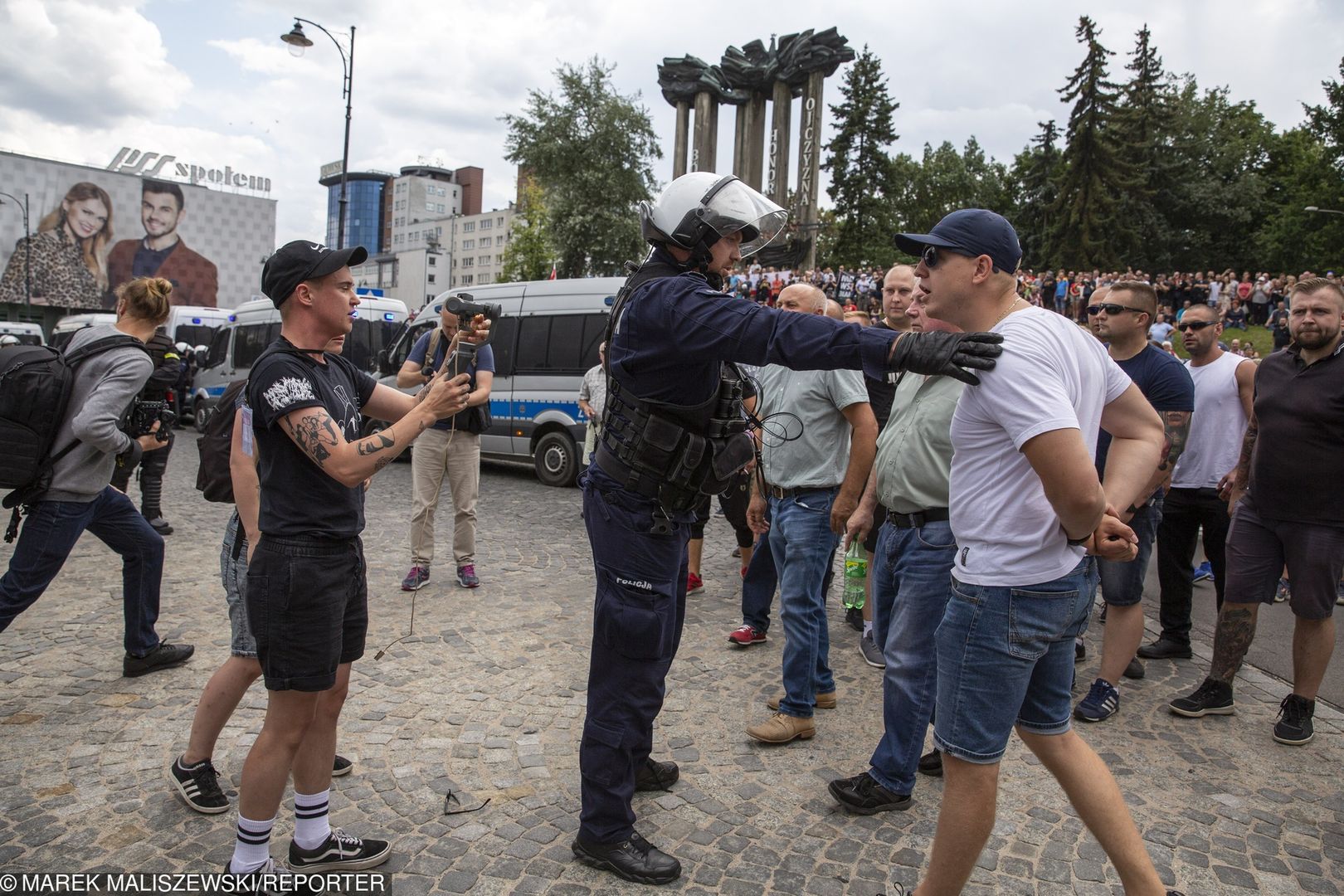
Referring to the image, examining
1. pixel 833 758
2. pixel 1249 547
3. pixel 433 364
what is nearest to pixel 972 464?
pixel 833 758

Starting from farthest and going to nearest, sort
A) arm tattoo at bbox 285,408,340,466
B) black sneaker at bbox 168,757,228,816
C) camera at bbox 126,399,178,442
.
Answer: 1. camera at bbox 126,399,178,442
2. black sneaker at bbox 168,757,228,816
3. arm tattoo at bbox 285,408,340,466

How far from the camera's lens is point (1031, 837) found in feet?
10.4

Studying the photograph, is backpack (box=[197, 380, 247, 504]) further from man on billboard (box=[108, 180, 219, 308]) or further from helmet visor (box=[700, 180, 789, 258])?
man on billboard (box=[108, 180, 219, 308])

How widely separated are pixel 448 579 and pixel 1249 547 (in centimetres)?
531

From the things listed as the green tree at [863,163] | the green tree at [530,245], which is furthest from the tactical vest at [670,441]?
the green tree at [863,163]

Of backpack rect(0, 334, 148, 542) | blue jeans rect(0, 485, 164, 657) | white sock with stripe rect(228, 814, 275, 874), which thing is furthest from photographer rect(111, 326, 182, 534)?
white sock with stripe rect(228, 814, 275, 874)

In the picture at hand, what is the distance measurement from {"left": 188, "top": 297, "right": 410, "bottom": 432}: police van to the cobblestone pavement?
10.6 m

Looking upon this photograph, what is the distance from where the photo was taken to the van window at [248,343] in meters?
16.9

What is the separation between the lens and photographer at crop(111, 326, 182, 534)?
198 inches

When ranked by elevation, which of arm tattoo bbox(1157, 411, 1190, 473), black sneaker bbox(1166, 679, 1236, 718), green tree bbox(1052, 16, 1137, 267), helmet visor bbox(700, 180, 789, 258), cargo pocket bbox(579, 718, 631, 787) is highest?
green tree bbox(1052, 16, 1137, 267)

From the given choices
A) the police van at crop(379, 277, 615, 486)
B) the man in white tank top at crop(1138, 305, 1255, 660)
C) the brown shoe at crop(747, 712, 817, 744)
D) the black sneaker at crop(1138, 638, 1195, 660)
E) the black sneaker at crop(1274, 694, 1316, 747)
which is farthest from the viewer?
the police van at crop(379, 277, 615, 486)

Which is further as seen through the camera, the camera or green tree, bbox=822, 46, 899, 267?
green tree, bbox=822, 46, 899, 267

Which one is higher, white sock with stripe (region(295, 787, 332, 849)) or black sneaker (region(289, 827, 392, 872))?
white sock with stripe (region(295, 787, 332, 849))

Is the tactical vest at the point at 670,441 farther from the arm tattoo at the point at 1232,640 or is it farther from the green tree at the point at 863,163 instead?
→ the green tree at the point at 863,163
